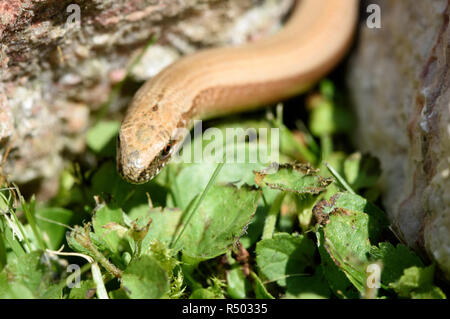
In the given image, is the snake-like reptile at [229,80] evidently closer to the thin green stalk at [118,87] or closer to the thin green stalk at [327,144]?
the thin green stalk at [118,87]

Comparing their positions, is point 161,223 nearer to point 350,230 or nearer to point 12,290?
point 12,290

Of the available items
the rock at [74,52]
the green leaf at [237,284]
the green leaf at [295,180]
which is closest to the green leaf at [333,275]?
the green leaf at [295,180]

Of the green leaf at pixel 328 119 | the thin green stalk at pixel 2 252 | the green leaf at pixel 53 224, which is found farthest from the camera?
the green leaf at pixel 328 119

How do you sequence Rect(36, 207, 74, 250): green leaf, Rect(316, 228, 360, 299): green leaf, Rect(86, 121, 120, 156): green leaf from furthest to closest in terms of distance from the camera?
Rect(86, 121, 120, 156): green leaf, Rect(36, 207, 74, 250): green leaf, Rect(316, 228, 360, 299): green leaf

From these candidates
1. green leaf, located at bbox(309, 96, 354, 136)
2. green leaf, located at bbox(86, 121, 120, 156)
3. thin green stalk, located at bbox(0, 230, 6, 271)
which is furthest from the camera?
green leaf, located at bbox(309, 96, 354, 136)

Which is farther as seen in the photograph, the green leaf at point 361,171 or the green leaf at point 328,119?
the green leaf at point 328,119

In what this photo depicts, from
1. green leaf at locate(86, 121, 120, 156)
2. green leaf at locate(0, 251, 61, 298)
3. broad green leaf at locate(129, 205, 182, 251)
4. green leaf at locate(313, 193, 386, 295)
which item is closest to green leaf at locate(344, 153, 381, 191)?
green leaf at locate(313, 193, 386, 295)

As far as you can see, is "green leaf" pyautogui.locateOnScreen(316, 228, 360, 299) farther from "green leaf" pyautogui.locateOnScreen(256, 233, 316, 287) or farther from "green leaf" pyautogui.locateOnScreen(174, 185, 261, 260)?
"green leaf" pyautogui.locateOnScreen(174, 185, 261, 260)
